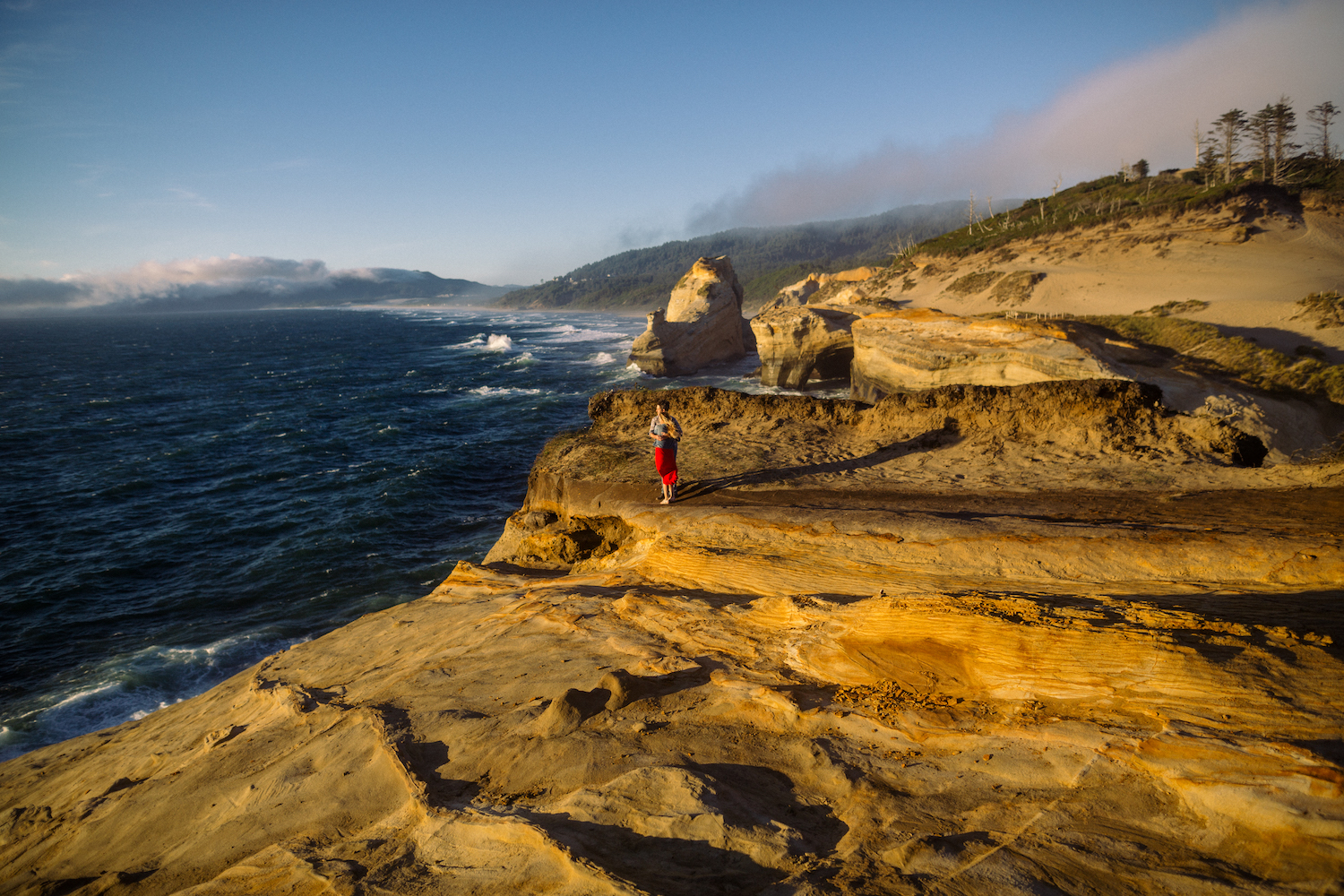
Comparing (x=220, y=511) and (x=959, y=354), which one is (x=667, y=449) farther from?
(x=220, y=511)

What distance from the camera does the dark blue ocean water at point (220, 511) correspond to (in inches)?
504

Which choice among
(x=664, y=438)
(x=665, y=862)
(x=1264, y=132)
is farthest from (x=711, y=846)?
(x=1264, y=132)

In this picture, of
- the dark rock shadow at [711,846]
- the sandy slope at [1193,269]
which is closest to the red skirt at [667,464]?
the dark rock shadow at [711,846]

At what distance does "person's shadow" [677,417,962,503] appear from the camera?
396 inches

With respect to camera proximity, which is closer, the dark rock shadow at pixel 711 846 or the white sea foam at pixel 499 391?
the dark rock shadow at pixel 711 846

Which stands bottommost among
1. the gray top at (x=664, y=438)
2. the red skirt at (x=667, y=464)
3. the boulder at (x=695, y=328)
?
the red skirt at (x=667, y=464)

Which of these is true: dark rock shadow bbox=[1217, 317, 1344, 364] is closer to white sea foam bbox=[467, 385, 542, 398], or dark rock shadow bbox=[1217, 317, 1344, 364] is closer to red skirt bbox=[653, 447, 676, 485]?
red skirt bbox=[653, 447, 676, 485]

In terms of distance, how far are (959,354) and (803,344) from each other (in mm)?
12928

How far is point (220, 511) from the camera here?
20625mm

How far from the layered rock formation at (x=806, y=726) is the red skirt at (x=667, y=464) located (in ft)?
2.17

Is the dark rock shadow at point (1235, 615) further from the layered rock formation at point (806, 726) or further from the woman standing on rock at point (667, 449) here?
the woman standing on rock at point (667, 449)

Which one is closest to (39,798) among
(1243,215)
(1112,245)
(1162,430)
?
(1162,430)

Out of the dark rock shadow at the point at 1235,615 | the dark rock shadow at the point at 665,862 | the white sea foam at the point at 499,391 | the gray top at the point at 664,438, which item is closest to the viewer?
the dark rock shadow at the point at 665,862

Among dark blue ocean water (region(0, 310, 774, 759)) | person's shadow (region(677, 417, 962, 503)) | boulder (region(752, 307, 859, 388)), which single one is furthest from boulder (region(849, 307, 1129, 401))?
dark blue ocean water (region(0, 310, 774, 759))
